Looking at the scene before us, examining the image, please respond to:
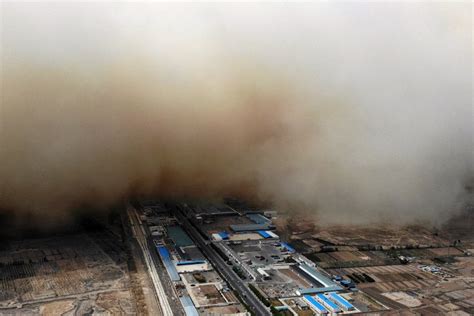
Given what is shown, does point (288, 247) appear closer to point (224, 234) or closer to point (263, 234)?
point (263, 234)

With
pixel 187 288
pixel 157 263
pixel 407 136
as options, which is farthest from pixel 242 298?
pixel 407 136

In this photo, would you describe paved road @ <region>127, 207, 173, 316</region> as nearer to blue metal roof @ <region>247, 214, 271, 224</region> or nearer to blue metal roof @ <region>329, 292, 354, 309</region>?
blue metal roof @ <region>329, 292, 354, 309</region>

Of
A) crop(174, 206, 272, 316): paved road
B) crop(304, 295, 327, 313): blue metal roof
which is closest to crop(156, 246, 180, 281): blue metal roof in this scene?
crop(174, 206, 272, 316): paved road

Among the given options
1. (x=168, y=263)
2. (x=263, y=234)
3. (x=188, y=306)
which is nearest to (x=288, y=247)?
(x=263, y=234)

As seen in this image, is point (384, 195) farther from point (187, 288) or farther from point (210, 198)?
point (187, 288)

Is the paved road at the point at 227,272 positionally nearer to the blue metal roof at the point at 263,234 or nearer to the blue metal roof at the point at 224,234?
the blue metal roof at the point at 224,234

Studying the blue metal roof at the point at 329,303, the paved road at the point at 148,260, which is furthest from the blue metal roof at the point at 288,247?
the paved road at the point at 148,260

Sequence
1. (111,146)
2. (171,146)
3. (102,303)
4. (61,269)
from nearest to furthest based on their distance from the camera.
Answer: (102,303), (61,269), (111,146), (171,146)
